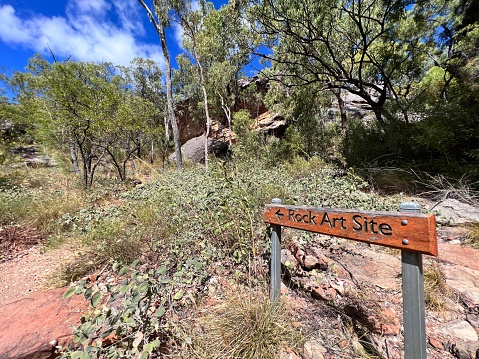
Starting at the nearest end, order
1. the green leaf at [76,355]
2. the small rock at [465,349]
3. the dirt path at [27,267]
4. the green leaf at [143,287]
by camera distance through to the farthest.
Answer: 1. the green leaf at [76,355]
2. the green leaf at [143,287]
3. the small rock at [465,349]
4. the dirt path at [27,267]

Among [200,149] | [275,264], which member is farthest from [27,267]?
[200,149]

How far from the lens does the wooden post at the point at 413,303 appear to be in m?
0.81

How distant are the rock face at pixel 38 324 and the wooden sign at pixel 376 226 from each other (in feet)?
4.63

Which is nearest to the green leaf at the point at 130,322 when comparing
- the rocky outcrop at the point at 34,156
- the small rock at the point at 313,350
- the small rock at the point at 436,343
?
the small rock at the point at 313,350

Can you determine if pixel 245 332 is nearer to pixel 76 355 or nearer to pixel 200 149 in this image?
pixel 76 355

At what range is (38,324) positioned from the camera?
1553mm

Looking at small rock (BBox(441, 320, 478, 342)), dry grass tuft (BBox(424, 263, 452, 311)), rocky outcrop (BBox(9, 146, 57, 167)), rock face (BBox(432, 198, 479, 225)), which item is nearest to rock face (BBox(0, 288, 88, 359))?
small rock (BBox(441, 320, 478, 342))

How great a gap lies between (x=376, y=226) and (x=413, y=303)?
31 centimetres

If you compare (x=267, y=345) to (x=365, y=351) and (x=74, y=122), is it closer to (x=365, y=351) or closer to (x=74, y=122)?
(x=365, y=351)

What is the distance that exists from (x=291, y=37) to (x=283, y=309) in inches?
270

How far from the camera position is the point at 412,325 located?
829 mm

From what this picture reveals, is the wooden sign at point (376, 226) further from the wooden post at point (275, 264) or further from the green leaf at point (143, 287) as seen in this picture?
the green leaf at point (143, 287)

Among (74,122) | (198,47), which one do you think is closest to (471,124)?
(74,122)

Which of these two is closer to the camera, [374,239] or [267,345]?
[374,239]
